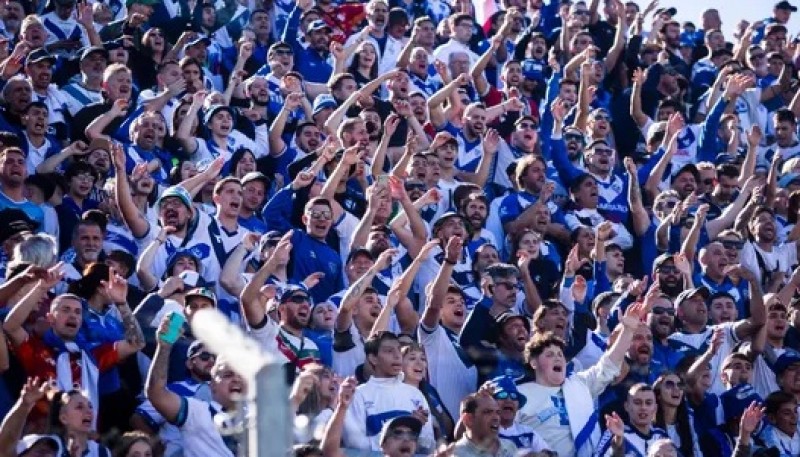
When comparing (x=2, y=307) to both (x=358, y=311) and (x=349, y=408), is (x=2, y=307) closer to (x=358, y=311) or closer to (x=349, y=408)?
(x=349, y=408)

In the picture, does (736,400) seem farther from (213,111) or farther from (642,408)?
(213,111)

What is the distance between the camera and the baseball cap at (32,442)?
7895mm

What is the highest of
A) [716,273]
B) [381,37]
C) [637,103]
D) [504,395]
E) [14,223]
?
[381,37]

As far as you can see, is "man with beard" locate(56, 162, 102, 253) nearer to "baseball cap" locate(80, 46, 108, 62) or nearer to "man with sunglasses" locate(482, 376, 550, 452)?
"baseball cap" locate(80, 46, 108, 62)

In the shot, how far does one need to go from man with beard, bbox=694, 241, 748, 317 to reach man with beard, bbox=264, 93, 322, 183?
2.96m

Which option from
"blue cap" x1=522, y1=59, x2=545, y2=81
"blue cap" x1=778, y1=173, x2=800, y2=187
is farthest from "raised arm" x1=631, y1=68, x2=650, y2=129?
"blue cap" x1=778, y1=173, x2=800, y2=187

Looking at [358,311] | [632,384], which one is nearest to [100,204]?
[358,311]

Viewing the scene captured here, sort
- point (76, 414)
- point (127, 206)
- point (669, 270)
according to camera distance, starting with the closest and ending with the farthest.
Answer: point (76, 414), point (127, 206), point (669, 270)

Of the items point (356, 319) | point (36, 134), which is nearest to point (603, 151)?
point (356, 319)

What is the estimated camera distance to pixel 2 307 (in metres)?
8.93

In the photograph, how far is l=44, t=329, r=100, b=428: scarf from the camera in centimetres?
882

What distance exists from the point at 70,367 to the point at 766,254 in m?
7.09

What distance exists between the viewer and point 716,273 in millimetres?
13586

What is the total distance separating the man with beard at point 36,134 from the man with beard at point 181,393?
2.93 metres
